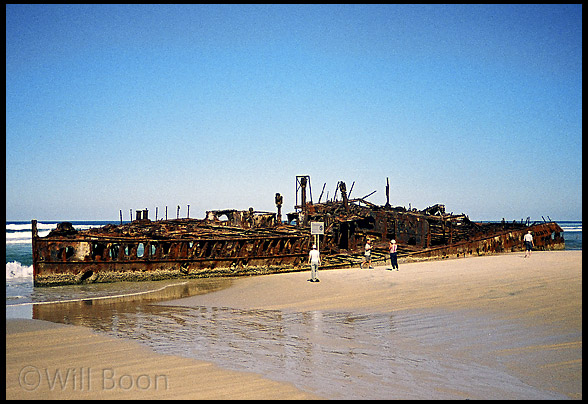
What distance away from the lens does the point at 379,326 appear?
32.1ft

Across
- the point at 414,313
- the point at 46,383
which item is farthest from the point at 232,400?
the point at 414,313

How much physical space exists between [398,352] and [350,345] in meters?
0.87

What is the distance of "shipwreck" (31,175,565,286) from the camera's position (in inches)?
806

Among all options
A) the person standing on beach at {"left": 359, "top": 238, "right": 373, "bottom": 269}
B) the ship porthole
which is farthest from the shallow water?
the person standing on beach at {"left": 359, "top": 238, "right": 373, "bottom": 269}

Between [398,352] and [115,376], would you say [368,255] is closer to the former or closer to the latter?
[398,352]

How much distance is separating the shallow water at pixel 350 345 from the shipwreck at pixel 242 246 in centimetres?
821

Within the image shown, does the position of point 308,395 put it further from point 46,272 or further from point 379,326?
point 46,272

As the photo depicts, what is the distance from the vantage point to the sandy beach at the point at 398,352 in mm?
6016

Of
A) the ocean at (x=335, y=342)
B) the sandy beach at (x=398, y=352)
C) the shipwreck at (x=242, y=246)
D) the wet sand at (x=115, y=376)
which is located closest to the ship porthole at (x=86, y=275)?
the shipwreck at (x=242, y=246)

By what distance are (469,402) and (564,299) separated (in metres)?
7.06

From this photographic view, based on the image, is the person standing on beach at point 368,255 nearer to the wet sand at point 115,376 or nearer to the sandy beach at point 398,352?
the sandy beach at point 398,352

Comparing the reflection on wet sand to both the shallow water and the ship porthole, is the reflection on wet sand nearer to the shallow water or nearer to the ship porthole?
the shallow water

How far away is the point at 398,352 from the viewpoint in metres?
7.75

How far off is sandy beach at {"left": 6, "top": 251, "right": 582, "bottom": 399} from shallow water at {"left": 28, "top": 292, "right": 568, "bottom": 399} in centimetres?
3
